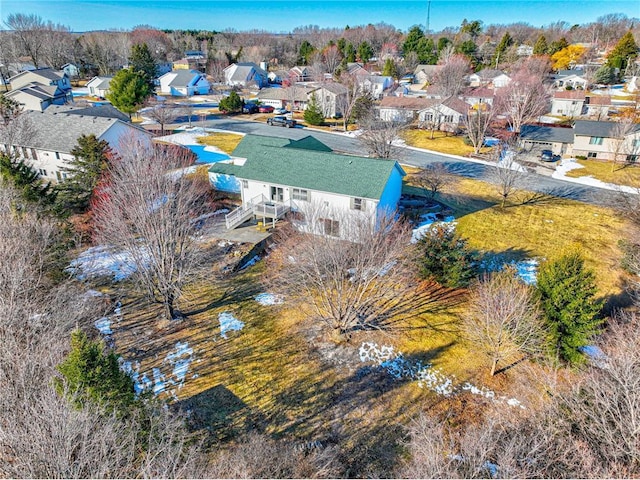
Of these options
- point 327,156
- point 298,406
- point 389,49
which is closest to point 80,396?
point 298,406

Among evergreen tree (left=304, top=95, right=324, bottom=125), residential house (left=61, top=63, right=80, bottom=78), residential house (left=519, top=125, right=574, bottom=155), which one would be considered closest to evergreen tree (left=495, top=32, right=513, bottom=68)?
residential house (left=519, top=125, right=574, bottom=155)

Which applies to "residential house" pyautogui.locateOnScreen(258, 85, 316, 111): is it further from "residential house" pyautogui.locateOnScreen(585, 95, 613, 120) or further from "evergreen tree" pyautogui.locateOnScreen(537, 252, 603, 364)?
"evergreen tree" pyautogui.locateOnScreen(537, 252, 603, 364)

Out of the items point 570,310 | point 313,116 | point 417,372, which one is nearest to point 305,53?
point 313,116

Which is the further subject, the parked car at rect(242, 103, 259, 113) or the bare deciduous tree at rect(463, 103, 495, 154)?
the parked car at rect(242, 103, 259, 113)

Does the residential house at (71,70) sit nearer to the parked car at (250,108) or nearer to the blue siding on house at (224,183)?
the parked car at (250,108)

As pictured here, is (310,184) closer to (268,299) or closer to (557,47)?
(268,299)

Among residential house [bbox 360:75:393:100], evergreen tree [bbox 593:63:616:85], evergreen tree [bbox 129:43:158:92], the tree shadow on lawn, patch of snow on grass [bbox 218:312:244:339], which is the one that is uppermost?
evergreen tree [bbox 129:43:158:92]
